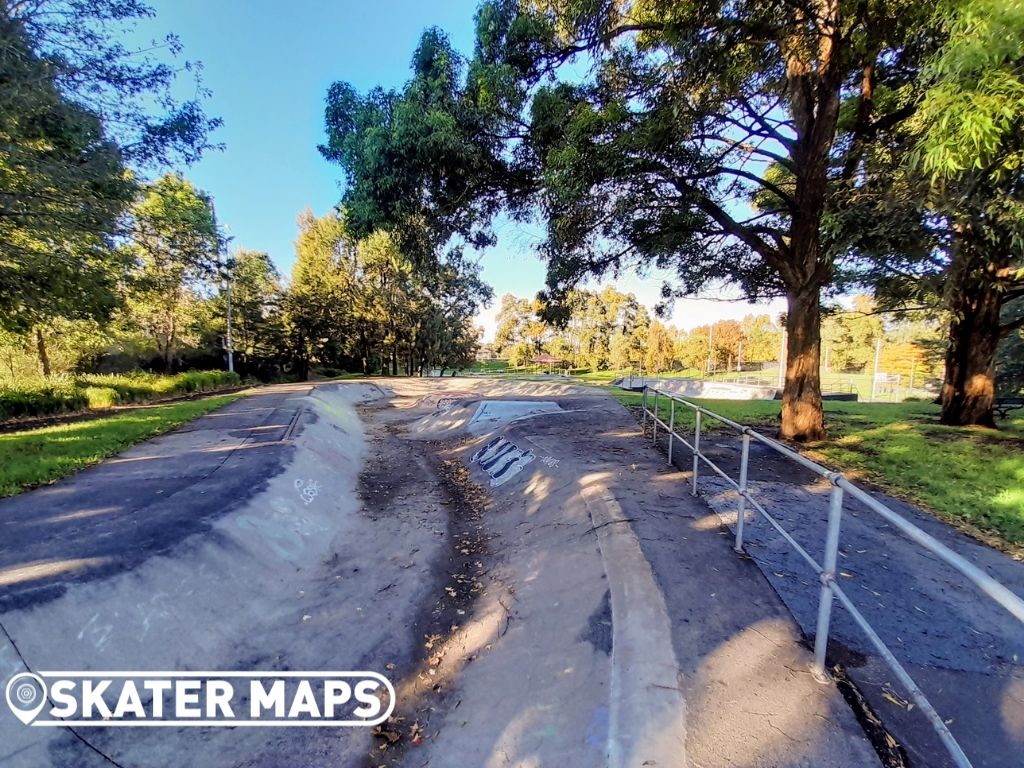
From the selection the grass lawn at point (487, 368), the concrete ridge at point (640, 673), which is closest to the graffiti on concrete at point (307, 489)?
the concrete ridge at point (640, 673)

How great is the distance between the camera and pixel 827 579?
2.33 m

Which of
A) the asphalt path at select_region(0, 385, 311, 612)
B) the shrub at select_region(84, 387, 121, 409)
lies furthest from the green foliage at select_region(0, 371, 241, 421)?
the asphalt path at select_region(0, 385, 311, 612)

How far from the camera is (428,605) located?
14.5 feet

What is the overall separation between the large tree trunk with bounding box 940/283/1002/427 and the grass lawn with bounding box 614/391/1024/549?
1.90ft

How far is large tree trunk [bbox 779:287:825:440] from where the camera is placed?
7.70 m

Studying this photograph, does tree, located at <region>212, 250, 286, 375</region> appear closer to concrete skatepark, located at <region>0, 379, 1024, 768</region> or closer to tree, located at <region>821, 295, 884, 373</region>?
concrete skatepark, located at <region>0, 379, 1024, 768</region>

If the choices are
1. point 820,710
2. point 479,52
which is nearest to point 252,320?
point 479,52

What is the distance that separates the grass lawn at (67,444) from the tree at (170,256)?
4007 mm

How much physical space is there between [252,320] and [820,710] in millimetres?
34251

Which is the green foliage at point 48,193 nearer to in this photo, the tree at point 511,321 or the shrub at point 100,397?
the shrub at point 100,397

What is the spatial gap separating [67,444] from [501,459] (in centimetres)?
740

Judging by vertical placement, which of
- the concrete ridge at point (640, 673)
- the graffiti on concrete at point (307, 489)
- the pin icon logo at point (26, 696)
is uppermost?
the concrete ridge at point (640, 673)

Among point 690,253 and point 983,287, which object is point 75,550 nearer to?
point 690,253

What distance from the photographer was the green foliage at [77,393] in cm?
1049
